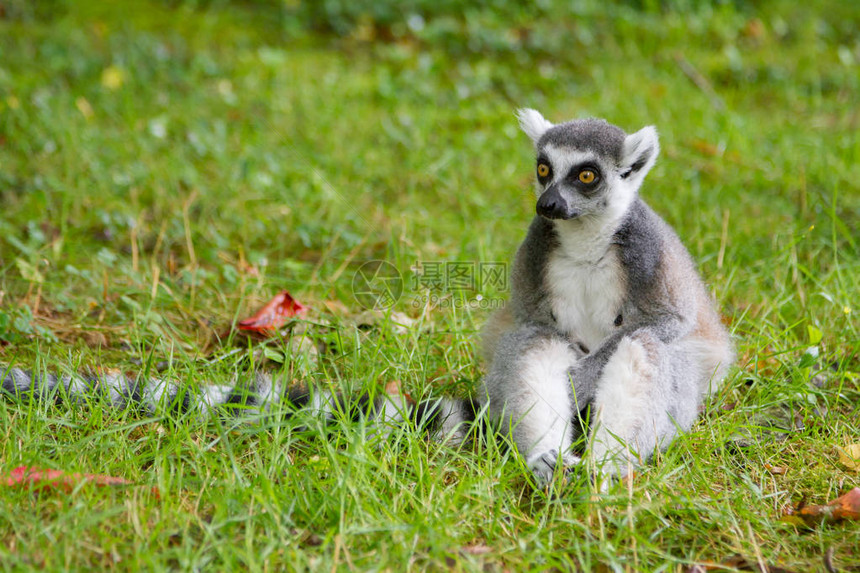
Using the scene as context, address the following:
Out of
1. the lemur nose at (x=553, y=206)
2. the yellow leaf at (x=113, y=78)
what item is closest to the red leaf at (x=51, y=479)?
the lemur nose at (x=553, y=206)

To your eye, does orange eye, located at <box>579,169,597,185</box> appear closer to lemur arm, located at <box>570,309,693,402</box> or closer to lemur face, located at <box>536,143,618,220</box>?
lemur face, located at <box>536,143,618,220</box>

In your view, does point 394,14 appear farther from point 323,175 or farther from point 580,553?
point 580,553

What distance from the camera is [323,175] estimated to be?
5.02 metres

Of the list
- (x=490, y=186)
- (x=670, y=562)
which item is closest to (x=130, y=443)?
(x=670, y=562)

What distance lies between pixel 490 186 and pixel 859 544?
10.2ft

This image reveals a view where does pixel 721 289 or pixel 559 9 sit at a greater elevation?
pixel 559 9

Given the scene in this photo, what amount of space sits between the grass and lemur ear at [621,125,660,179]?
891mm

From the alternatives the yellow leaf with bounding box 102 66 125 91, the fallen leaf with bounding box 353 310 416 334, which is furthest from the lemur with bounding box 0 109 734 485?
the yellow leaf with bounding box 102 66 125 91

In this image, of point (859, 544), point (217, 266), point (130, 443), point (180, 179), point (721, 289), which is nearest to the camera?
point (859, 544)

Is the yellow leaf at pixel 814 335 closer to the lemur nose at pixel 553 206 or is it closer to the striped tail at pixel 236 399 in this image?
the lemur nose at pixel 553 206

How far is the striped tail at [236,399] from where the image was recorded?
2.68 meters

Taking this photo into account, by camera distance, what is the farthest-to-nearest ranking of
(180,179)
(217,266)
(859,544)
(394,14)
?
(394,14), (180,179), (217,266), (859,544)

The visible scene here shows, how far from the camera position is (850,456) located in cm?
279

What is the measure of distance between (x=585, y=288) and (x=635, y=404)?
458mm
